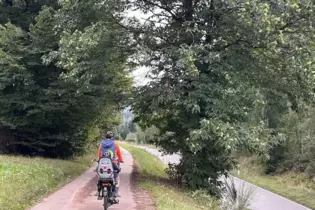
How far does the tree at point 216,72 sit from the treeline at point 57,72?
170 centimetres

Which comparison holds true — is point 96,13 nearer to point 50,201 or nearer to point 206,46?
point 206,46

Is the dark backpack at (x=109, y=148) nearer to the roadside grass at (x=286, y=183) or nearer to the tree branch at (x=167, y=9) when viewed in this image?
the tree branch at (x=167, y=9)

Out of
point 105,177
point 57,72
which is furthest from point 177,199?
point 57,72

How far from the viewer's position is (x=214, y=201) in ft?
55.8

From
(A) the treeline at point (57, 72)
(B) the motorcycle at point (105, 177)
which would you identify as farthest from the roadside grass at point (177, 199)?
(A) the treeline at point (57, 72)

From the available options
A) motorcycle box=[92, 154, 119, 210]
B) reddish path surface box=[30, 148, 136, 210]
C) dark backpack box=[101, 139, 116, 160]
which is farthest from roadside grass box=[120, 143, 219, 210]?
dark backpack box=[101, 139, 116, 160]

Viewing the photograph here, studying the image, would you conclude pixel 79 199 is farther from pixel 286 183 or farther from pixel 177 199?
pixel 286 183

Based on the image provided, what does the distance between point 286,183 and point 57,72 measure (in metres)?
22.1

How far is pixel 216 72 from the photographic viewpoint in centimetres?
1711

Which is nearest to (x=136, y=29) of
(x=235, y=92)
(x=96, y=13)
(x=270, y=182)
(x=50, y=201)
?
(x=96, y=13)

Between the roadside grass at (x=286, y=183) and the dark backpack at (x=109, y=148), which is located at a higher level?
the dark backpack at (x=109, y=148)

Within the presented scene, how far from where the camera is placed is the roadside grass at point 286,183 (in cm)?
2814

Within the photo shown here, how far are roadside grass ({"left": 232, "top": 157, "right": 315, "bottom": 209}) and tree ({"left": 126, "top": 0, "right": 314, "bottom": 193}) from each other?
635 centimetres

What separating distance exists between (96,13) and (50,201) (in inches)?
338
